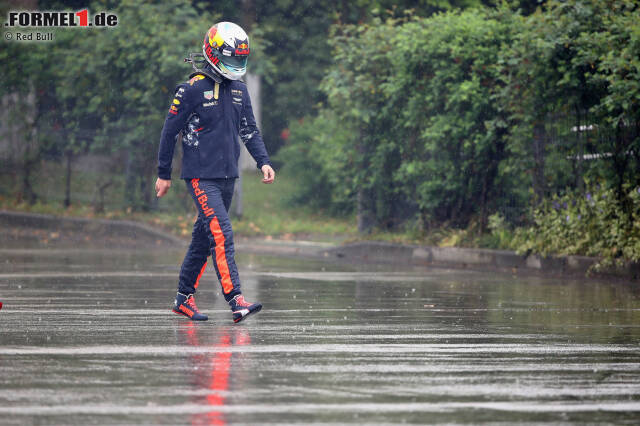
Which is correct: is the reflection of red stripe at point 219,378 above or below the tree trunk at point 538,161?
below

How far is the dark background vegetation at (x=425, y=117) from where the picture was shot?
15547 millimetres

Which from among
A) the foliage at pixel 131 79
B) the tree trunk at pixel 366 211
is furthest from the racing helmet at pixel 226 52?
the foliage at pixel 131 79

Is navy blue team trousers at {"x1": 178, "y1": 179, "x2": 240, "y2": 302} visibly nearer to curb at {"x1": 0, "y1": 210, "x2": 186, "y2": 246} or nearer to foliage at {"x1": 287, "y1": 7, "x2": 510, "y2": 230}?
foliage at {"x1": 287, "y1": 7, "x2": 510, "y2": 230}

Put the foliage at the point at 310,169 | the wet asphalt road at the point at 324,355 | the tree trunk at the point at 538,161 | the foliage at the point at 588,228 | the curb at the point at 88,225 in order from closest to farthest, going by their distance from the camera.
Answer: the wet asphalt road at the point at 324,355
the foliage at the point at 588,228
the tree trunk at the point at 538,161
the curb at the point at 88,225
the foliage at the point at 310,169

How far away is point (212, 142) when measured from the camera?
9664mm

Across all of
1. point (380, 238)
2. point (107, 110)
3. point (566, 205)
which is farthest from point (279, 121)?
point (566, 205)

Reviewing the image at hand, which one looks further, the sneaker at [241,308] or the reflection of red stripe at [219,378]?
the sneaker at [241,308]

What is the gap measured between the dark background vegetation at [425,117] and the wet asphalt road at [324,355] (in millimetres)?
2863

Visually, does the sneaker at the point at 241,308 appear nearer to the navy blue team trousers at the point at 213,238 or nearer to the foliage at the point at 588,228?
the navy blue team trousers at the point at 213,238

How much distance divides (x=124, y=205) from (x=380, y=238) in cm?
795

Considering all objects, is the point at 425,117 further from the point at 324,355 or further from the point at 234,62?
the point at 324,355

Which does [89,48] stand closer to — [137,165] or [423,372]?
[137,165]

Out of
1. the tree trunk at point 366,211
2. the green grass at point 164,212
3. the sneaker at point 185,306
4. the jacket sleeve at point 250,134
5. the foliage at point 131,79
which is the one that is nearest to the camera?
the sneaker at point 185,306

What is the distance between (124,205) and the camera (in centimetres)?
2602
